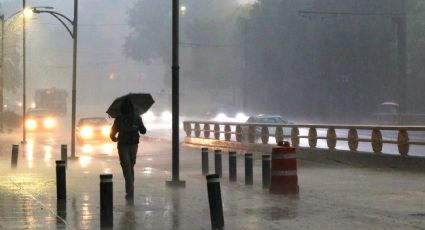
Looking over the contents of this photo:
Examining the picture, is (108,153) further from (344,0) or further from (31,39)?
(31,39)

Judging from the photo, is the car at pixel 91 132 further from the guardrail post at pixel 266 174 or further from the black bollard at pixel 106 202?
the black bollard at pixel 106 202

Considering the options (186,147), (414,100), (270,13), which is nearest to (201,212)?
(186,147)

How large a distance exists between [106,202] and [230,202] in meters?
3.45

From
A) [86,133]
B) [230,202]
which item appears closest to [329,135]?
[230,202]

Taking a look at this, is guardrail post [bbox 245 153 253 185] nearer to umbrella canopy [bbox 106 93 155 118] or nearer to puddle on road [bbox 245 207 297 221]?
umbrella canopy [bbox 106 93 155 118]

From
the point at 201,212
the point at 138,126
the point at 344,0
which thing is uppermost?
the point at 344,0

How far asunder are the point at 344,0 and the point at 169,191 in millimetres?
53862

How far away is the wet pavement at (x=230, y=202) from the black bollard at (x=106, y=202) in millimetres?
175

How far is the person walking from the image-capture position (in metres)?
14.7

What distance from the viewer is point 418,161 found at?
68.2ft

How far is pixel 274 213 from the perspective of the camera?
39.7 feet

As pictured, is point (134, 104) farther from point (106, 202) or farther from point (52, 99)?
point (52, 99)

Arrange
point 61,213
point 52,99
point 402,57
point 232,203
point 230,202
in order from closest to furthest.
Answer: point 61,213 < point 232,203 < point 230,202 < point 402,57 < point 52,99

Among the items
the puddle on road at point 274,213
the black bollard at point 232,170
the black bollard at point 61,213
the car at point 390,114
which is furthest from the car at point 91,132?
the puddle on road at point 274,213
